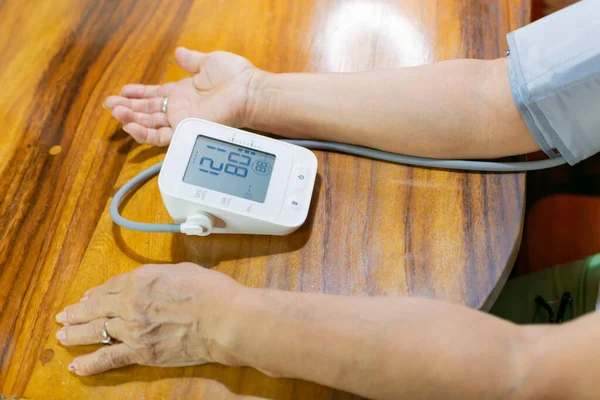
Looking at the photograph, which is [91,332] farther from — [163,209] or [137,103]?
[137,103]

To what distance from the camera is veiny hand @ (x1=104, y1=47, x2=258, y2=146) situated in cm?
71

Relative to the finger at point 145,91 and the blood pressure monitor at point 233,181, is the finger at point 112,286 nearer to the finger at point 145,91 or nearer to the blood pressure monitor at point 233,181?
the blood pressure monitor at point 233,181

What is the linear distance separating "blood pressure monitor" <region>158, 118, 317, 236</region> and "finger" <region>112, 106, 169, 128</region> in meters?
0.13

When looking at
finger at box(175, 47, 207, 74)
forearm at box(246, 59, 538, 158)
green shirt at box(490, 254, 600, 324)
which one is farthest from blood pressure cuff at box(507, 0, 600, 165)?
finger at box(175, 47, 207, 74)

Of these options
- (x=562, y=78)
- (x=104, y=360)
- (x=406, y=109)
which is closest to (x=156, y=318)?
(x=104, y=360)

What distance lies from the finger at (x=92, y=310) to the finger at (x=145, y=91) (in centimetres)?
32

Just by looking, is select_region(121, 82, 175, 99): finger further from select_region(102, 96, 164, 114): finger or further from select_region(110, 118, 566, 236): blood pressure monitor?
select_region(110, 118, 566, 236): blood pressure monitor

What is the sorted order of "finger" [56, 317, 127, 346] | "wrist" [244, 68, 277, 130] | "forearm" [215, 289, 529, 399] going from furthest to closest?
"wrist" [244, 68, 277, 130] → "finger" [56, 317, 127, 346] → "forearm" [215, 289, 529, 399]

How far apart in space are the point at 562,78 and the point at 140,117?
22.5 inches

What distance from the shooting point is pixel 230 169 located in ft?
2.03

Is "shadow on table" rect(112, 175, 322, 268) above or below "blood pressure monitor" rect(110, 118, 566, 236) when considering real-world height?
below

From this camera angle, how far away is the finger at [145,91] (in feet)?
2.47

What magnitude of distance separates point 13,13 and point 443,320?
91cm

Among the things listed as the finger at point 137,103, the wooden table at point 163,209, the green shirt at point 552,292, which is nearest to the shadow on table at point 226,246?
the wooden table at point 163,209
